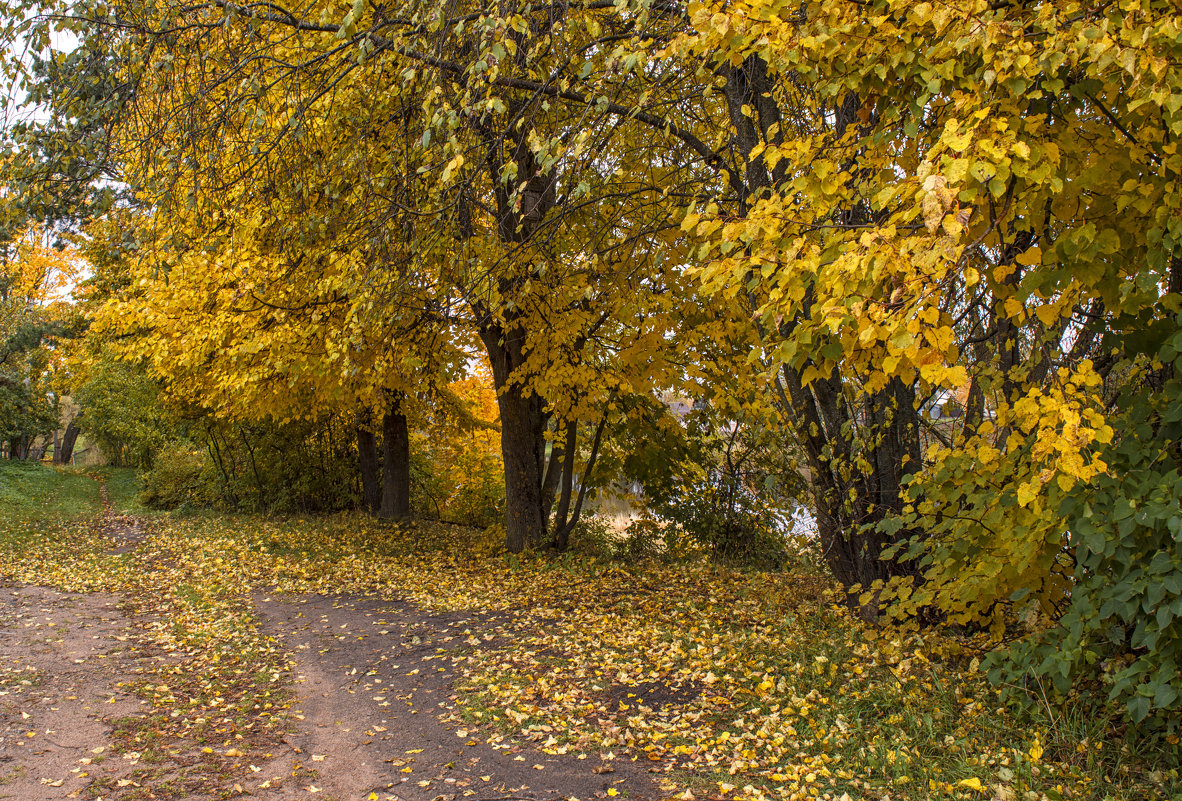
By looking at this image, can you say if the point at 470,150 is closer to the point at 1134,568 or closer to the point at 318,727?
the point at 318,727

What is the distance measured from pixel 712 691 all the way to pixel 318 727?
2577mm

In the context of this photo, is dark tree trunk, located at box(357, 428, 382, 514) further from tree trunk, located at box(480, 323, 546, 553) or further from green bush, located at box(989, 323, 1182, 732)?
green bush, located at box(989, 323, 1182, 732)

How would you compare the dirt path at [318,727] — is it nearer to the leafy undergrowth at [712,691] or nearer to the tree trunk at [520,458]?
the leafy undergrowth at [712,691]

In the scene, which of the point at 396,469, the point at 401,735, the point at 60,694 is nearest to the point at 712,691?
the point at 401,735

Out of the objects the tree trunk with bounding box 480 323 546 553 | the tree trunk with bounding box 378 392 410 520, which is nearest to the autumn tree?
the tree trunk with bounding box 480 323 546 553

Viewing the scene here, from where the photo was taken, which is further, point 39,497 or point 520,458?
point 39,497

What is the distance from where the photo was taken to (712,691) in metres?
5.16

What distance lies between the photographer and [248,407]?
473 inches

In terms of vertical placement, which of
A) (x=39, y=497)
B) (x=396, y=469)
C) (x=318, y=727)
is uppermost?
(x=396, y=469)

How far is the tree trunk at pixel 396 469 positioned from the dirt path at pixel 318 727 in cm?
738

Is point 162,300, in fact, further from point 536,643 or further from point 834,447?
point 834,447

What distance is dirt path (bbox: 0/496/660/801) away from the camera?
403cm

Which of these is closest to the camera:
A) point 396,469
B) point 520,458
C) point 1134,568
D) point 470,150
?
point 1134,568

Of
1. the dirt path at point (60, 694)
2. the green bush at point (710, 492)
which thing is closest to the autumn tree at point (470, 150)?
the green bush at point (710, 492)
